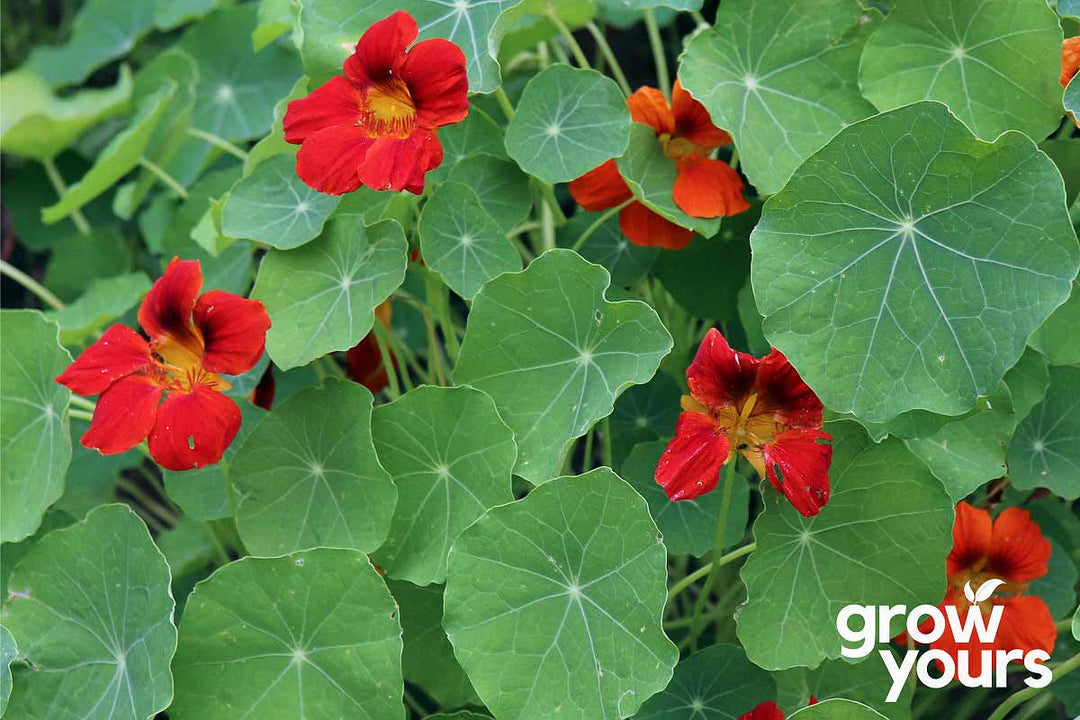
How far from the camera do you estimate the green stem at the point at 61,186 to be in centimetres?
186

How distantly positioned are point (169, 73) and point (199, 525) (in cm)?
83

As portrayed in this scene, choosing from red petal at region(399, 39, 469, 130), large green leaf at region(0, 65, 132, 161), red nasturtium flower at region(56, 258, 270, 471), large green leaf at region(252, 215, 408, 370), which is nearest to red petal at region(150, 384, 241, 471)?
red nasturtium flower at region(56, 258, 270, 471)

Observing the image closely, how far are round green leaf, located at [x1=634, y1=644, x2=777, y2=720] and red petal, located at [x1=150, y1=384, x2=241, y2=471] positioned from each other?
521mm

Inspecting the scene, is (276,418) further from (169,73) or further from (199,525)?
(169,73)

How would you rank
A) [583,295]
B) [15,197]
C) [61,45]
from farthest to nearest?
1. [61,45]
2. [15,197]
3. [583,295]

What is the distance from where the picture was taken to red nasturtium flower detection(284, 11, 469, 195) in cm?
103

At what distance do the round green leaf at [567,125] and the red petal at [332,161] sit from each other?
0.63 feet

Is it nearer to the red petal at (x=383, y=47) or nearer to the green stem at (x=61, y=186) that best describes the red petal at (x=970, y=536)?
the red petal at (x=383, y=47)

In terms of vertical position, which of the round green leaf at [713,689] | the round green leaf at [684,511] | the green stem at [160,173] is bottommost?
the round green leaf at [713,689]

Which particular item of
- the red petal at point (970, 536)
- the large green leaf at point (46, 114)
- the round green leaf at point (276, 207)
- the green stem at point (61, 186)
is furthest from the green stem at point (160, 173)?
the red petal at point (970, 536)

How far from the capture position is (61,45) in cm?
236

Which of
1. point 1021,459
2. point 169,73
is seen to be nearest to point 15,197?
point 169,73

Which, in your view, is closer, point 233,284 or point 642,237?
point 642,237

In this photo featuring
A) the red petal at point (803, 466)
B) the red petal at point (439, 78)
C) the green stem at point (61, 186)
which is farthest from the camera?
the green stem at point (61, 186)
